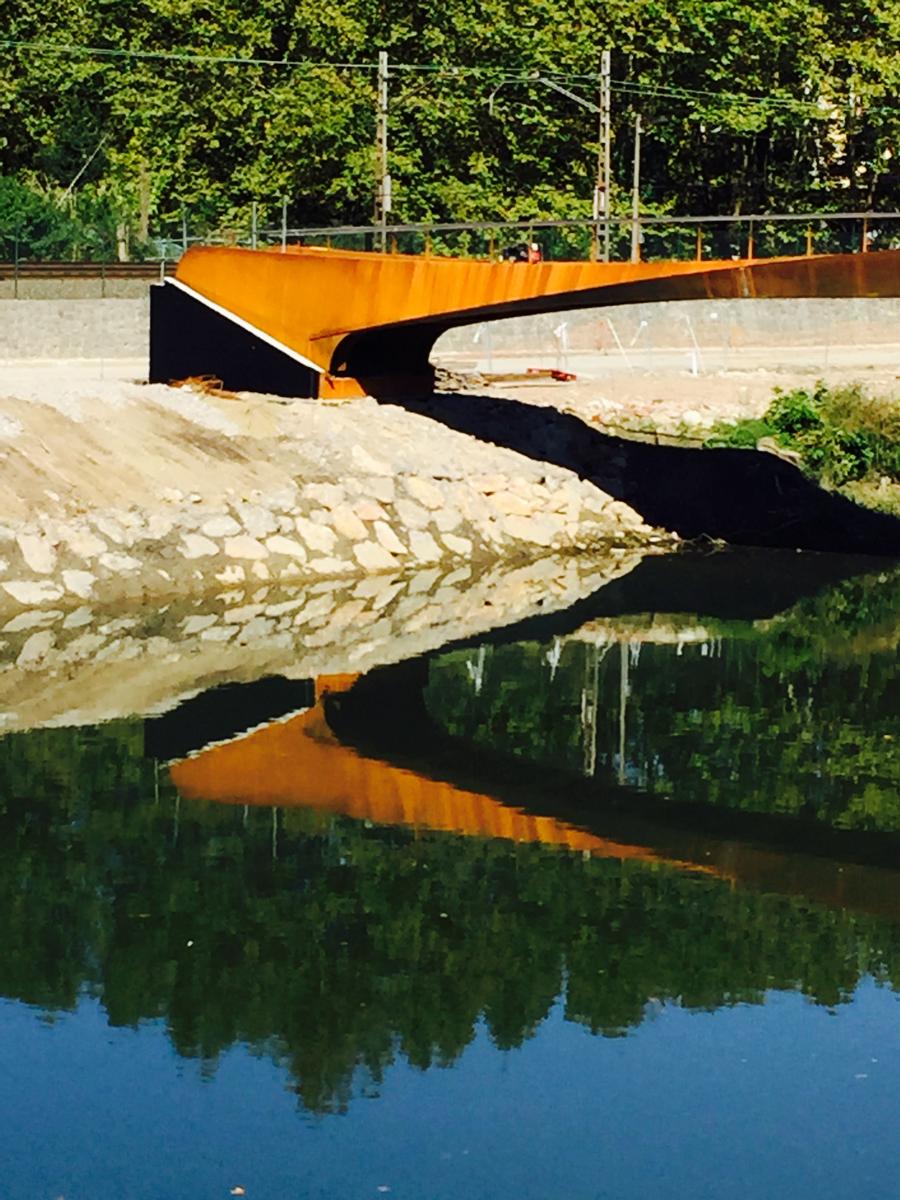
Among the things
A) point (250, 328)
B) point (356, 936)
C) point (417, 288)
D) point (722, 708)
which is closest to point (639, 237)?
point (417, 288)

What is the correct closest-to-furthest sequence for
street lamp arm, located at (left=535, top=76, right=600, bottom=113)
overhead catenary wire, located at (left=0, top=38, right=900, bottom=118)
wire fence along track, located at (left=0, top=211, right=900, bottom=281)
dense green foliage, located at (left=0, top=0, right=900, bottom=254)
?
wire fence along track, located at (left=0, top=211, right=900, bottom=281), street lamp arm, located at (left=535, top=76, right=600, bottom=113), overhead catenary wire, located at (left=0, top=38, right=900, bottom=118), dense green foliage, located at (left=0, top=0, right=900, bottom=254)

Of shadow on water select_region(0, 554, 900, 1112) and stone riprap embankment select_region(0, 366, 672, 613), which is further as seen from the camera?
stone riprap embankment select_region(0, 366, 672, 613)

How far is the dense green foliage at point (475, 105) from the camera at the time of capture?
254ft

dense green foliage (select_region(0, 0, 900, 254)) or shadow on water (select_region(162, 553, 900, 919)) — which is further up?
dense green foliage (select_region(0, 0, 900, 254))

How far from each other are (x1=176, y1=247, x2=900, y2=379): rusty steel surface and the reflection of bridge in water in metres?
10.2

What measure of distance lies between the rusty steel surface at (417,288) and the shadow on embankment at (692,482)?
2.19 m

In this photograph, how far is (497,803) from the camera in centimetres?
2983

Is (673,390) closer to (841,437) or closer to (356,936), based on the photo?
(841,437)

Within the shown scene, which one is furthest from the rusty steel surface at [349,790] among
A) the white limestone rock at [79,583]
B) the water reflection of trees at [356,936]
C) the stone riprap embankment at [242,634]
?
the white limestone rock at [79,583]

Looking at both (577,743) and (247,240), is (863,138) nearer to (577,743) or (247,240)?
(247,240)

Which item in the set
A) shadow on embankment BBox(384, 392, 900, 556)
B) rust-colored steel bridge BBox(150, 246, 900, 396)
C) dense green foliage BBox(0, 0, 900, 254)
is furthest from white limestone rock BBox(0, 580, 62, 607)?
dense green foliage BBox(0, 0, 900, 254)

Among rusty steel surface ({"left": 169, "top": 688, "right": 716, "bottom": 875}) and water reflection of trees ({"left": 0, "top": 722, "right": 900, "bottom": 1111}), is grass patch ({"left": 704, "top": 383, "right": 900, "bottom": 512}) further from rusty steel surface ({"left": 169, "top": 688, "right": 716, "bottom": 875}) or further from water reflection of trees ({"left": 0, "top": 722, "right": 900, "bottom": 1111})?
water reflection of trees ({"left": 0, "top": 722, "right": 900, "bottom": 1111})

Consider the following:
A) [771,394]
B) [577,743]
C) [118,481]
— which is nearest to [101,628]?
[118,481]

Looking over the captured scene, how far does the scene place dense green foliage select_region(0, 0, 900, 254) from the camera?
77500 mm
